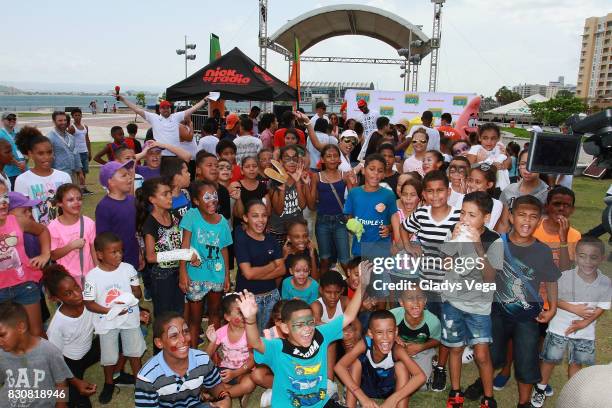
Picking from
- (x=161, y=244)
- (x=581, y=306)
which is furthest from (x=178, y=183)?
(x=581, y=306)

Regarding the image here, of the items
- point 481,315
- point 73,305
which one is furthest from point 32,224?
point 481,315

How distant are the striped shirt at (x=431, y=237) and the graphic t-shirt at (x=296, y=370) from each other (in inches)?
43.4

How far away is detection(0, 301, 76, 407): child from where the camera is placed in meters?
2.85

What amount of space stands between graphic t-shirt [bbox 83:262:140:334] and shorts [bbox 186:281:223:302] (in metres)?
0.49

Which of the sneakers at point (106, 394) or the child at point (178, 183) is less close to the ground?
the child at point (178, 183)

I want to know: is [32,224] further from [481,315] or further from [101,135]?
[101,135]

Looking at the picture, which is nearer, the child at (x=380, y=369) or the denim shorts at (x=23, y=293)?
the child at (x=380, y=369)

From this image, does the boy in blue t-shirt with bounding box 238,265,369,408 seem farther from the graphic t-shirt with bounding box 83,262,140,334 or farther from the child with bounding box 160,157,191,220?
the child with bounding box 160,157,191,220

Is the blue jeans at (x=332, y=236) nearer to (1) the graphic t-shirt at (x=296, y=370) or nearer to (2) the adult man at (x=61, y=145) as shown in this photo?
(1) the graphic t-shirt at (x=296, y=370)

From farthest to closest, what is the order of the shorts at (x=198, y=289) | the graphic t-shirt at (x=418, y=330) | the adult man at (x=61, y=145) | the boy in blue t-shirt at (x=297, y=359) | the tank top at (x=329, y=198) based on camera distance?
the adult man at (x=61, y=145) → the tank top at (x=329, y=198) → the shorts at (x=198, y=289) → the graphic t-shirt at (x=418, y=330) → the boy in blue t-shirt at (x=297, y=359)

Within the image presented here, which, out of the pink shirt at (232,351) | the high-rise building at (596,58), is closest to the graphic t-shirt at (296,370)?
the pink shirt at (232,351)

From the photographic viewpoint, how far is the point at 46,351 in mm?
2975

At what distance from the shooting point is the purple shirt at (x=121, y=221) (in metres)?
4.01

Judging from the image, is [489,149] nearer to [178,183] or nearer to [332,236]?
[332,236]
